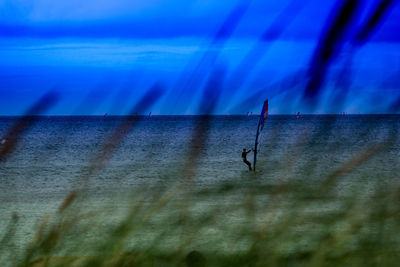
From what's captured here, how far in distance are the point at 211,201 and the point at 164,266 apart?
10cm

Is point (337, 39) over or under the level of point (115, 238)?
over

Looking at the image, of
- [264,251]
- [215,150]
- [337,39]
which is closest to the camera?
[337,39]

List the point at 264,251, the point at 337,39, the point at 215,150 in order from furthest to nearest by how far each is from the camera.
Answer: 1. the point at 215,150
2. the point at 264,251
3. the point at 337,39

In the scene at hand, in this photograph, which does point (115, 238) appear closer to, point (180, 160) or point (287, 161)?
point (180, 160)

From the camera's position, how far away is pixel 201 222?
579 mm

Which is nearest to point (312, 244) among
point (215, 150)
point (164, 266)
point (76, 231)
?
point (164, 266)

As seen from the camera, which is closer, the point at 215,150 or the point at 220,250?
the point at 220,250

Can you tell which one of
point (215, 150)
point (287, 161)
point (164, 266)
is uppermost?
point (215, 150)

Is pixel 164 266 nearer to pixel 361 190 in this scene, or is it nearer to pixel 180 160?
pixel 180 160

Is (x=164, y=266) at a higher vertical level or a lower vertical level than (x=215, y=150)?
lower

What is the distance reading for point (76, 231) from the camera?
0.63 metres

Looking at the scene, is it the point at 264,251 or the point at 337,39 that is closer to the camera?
the point at 337,39

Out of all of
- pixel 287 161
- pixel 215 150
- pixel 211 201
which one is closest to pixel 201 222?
pixel 211 201

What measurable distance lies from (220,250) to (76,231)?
7.1 inches
